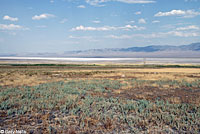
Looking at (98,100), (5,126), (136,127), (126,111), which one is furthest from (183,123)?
(5,126)

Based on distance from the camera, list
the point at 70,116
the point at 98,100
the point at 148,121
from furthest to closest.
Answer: the point at 98,100 → the point at 70,116 → the point at 148,121

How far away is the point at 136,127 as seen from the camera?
29.2 feet

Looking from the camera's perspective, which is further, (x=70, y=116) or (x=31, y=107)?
(x=31, y=107)

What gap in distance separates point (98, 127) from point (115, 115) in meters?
1.99

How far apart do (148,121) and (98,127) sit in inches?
91.5

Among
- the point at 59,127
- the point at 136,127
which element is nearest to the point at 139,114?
the point at 136,127

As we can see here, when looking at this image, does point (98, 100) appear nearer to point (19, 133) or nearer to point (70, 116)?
point (70, 116)

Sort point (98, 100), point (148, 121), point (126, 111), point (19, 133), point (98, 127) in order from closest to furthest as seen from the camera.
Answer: point (19, 133), point (98, 127), point (148, 121), point (126, 111), point (98, 100)

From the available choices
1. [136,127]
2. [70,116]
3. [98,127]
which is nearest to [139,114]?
[136,127]

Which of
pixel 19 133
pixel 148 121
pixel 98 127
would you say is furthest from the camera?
pixel 148 121

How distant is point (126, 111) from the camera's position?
36.8 feet

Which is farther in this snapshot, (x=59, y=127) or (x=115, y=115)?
(x=115, y=115)

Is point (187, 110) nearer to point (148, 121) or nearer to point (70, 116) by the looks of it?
point (148, 121)

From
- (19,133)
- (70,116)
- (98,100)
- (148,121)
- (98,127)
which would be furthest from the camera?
(98,100)
